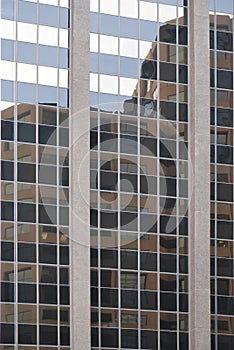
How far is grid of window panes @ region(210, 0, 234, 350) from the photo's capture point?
53.7 meters

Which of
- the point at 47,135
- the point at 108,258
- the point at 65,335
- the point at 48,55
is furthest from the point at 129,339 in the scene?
the point at 48,55

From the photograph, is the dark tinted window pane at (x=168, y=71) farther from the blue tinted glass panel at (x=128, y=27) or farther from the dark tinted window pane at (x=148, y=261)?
the dark tinted window pane at (x=148, y=261)

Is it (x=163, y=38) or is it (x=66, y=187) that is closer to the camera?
(x=66, y=187)

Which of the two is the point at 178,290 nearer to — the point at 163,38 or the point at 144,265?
the point at 144,265

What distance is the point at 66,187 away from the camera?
168 ft

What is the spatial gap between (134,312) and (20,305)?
6.05 m

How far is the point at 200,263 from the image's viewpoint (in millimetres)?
53250

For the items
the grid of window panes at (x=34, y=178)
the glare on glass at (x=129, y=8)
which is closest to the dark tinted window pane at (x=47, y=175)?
the grid of window panes at (x=34, y=178)

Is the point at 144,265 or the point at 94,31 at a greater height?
the point at 94,31

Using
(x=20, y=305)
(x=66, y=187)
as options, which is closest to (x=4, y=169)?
(x=66, y=187)

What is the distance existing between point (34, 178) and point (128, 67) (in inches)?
315

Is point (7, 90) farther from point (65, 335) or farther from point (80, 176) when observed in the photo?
point (65, 335)

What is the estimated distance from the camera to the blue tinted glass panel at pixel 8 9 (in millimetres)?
51344

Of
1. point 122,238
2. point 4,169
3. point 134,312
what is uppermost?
Result: point 4,169
